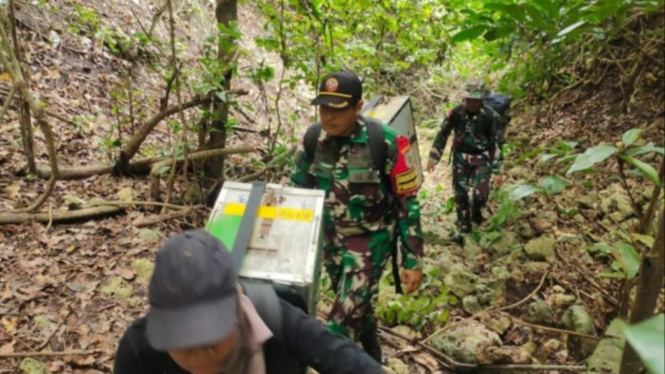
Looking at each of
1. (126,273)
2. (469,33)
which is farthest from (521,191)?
(126,273)

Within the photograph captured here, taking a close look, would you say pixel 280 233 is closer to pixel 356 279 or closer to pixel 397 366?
pixel 356 279

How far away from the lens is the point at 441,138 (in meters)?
6.82

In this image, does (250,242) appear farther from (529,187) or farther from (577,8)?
(577,8)

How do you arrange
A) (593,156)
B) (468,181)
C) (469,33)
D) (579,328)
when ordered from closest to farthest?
(593,156), (469,33), (579,328), (468,181)

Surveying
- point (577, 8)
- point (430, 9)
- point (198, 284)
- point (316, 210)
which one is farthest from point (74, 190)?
point (430, 9)

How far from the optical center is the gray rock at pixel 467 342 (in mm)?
4035

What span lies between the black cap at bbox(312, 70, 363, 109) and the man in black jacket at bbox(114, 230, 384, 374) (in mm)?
1727

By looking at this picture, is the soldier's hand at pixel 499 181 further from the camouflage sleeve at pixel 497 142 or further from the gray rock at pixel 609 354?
the gray rock at pixel 609 354

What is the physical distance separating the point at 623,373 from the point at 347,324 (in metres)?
1.77

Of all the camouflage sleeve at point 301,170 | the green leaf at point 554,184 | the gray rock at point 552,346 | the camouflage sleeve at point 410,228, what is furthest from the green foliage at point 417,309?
the green leaf at point 554,184

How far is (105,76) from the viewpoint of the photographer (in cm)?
796

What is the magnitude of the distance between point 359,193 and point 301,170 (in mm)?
471

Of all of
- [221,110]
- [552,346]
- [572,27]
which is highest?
[221,110]

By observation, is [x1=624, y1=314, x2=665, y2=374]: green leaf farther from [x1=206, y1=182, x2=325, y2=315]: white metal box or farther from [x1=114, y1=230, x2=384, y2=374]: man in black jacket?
[x1=206, y1=182, x2=325, y2=315]: white metal box
